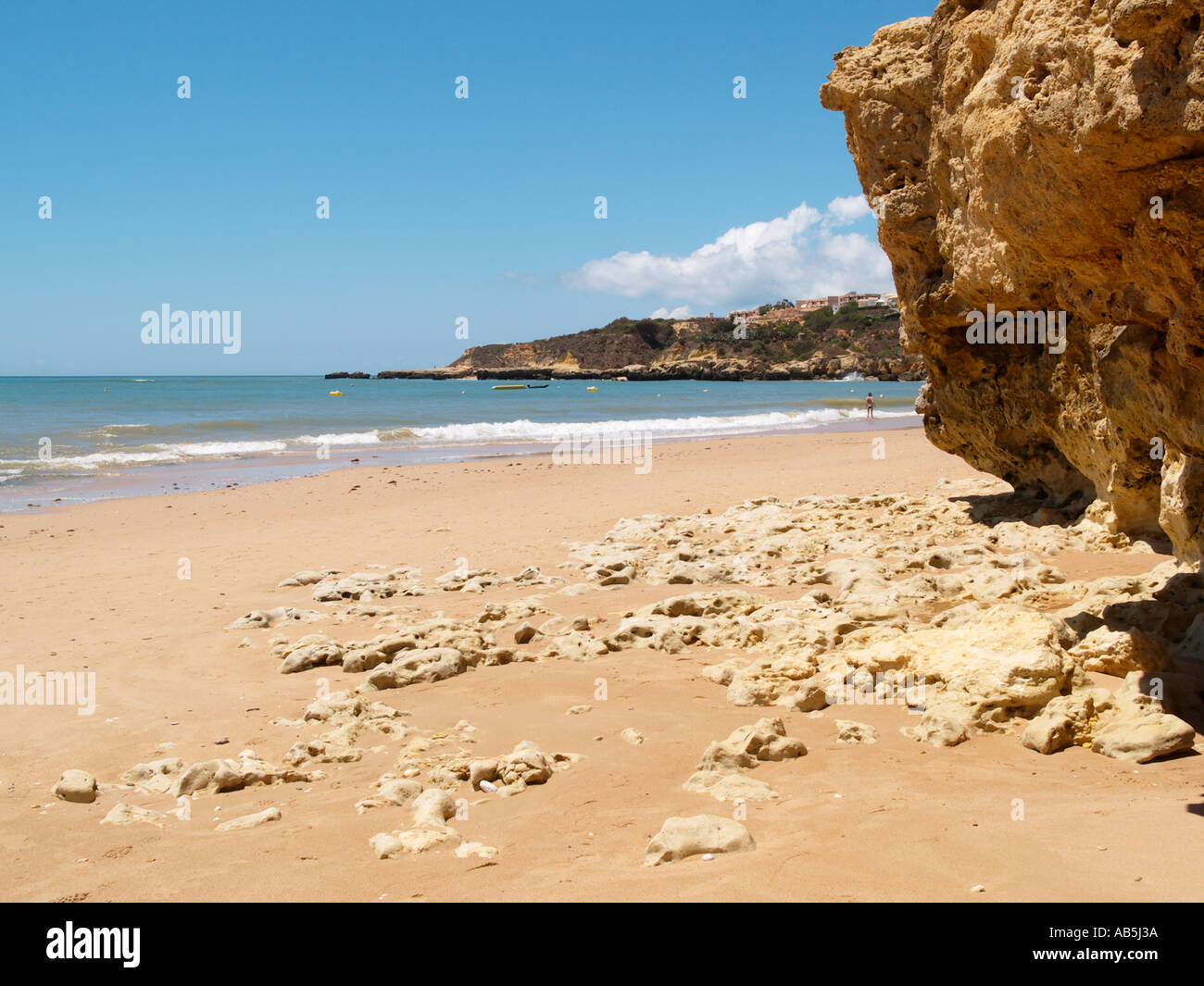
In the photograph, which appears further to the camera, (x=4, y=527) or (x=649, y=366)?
(x=649, y=366)

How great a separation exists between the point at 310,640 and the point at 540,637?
62.2 inches

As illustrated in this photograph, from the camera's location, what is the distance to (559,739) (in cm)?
439

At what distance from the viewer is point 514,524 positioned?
11.3 meters

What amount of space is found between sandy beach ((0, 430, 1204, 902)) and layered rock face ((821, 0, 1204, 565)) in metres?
0.87

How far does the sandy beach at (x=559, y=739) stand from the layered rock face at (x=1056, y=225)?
866 mm

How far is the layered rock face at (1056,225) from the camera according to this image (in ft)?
10.9

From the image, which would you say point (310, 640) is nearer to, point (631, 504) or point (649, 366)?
point (631, 504)

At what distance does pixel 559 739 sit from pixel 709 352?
107191 millimetres

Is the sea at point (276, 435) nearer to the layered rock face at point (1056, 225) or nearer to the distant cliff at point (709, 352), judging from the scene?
the layered rock face at point (1056, 225)
